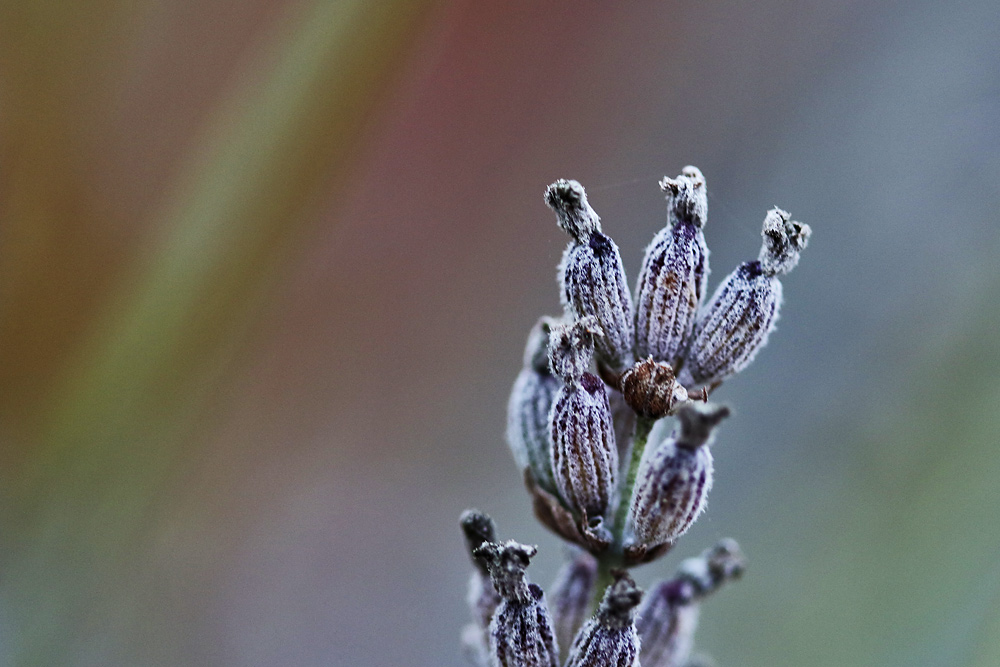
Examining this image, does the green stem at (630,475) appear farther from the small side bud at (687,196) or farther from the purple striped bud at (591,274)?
the small side bud at (687,196)

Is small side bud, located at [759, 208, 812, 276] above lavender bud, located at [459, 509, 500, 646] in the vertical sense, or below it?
above

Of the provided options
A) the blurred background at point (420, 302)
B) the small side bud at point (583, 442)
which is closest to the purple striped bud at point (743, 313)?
the small side bud at point (583, 442)

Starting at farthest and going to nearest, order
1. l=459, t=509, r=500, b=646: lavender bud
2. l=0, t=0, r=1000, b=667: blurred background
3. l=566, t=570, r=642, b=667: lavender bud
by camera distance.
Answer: l=0, t=0, r=1000, b=667: blurred background < l=459, t=509, r=500, b=646: lavender bud < l=566, t=570, r=642, b=667: lavender bud

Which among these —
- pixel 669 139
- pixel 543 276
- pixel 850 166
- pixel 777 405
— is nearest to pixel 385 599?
pixel 543 276

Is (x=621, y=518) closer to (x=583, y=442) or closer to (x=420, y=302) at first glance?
(x=583, y=442)

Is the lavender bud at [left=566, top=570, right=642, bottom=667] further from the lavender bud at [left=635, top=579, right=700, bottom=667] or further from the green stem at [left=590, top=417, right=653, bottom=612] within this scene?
the lavender bud at [left=635, top=579, right=700, bottom=667]

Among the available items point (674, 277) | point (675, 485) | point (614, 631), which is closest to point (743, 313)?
point (674, 277)

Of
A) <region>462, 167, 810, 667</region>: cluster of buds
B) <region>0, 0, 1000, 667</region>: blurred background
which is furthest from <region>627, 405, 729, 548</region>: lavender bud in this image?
<region>0, 0, 1000, 667</region>: blurred background
